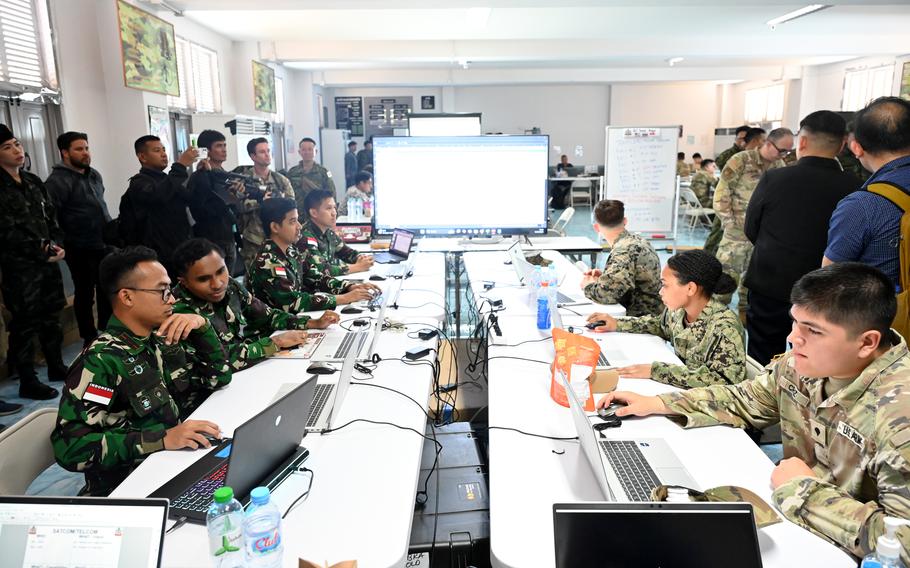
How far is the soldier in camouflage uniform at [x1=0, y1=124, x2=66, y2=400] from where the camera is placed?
10.7 feet

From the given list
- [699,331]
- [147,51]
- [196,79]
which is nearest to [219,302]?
[699,331]

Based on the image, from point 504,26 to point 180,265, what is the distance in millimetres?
6301

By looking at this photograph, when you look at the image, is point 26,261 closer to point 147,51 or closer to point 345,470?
point 147,51

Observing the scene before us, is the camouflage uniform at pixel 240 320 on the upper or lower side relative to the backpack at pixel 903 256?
lower

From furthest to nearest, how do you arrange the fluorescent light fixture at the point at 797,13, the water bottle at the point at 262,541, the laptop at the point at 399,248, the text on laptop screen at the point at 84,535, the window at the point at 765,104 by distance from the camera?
the window at the point at 765,104
the fluorescent light fixture at the point at 797,13
the laptop at the point at 399,248
the water bottle at the point at 262,541
the text on laptop screen at the point at 84,535

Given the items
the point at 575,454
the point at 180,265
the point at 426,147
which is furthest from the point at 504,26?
the point at 575,454

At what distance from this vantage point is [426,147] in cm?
400

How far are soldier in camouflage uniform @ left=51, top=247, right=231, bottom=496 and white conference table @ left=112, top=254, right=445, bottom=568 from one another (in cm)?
8

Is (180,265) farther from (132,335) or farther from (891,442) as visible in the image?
(891,442)

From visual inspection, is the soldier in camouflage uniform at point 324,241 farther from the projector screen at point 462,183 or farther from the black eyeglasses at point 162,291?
the black eyeglasses at point 162,291

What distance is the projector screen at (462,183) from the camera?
157 inches

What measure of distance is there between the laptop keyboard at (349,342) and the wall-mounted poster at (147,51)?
12.0 feet

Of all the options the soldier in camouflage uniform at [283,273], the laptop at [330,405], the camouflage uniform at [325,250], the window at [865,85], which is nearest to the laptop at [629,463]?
the laptop at [330,405]

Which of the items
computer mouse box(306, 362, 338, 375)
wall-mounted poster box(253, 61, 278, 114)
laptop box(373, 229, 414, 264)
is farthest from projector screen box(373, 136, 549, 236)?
wall-mounted poster box(253, 61, 278, 114)
